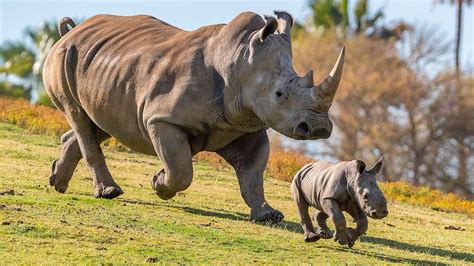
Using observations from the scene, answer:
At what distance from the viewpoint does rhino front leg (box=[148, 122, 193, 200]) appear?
544 inches

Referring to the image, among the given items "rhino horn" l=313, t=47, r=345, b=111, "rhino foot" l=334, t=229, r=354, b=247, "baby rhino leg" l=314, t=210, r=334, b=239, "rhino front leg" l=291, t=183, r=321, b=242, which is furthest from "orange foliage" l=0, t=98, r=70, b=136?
"rhino horn" l=313, t=47, r=345, b=111

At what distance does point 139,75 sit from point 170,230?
5.90 ft

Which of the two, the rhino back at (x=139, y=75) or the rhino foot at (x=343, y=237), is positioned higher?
the rhino back at (x=139, y=75)

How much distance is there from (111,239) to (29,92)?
4124 cm

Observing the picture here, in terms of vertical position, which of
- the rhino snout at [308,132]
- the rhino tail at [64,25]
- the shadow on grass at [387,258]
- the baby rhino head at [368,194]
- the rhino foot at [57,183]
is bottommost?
the rhino foot at [57,183]

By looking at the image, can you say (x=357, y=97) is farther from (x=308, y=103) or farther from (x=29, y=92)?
(x=308, y=103)

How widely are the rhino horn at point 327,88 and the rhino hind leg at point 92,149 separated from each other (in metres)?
3.80

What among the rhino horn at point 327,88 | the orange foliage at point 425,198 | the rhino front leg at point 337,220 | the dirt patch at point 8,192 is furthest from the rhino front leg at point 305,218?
the orange foliage at point 425,198

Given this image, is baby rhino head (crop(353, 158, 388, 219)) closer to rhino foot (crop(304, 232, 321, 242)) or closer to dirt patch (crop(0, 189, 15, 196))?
rhino foot (crop(304, 232, 321, 242))

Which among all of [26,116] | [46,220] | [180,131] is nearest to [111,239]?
[46,220]

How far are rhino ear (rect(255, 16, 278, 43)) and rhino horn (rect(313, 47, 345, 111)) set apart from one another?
102 cm

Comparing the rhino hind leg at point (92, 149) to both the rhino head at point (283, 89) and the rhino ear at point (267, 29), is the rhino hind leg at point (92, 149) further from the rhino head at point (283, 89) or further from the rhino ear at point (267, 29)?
the rhino ear at point (267, 29)

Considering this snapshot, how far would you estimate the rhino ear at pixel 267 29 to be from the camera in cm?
1334

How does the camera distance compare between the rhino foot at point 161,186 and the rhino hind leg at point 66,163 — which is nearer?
the rhino foot at point 161,186
